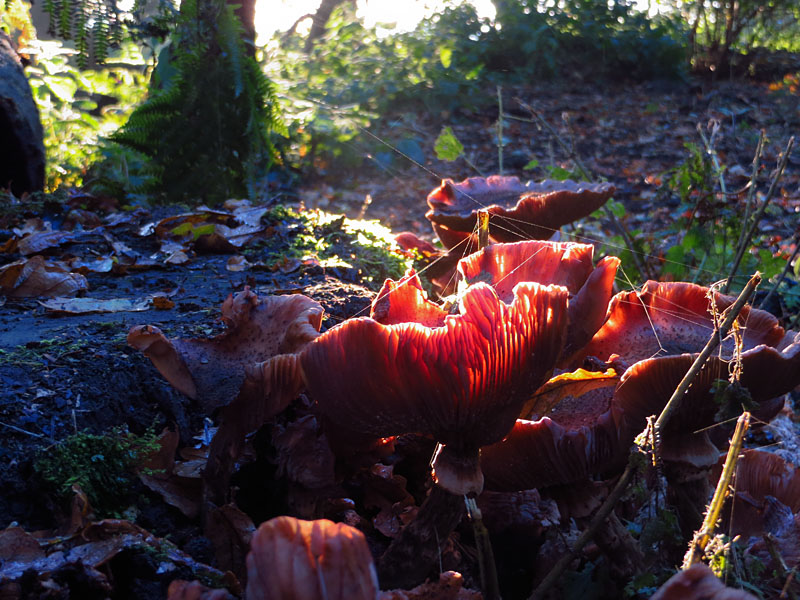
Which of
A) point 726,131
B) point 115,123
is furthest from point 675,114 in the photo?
point 115,123

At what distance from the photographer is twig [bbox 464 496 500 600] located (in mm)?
1425

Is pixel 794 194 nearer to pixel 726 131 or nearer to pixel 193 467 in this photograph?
pixel 726 131

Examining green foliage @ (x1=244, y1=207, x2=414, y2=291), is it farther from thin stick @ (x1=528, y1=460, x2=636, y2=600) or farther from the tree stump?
the tree stump

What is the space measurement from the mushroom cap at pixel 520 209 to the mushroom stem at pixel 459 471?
3.90 feet

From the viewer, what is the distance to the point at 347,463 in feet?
5.32

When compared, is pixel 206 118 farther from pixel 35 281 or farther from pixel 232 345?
pixel 232 345

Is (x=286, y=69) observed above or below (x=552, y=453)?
above

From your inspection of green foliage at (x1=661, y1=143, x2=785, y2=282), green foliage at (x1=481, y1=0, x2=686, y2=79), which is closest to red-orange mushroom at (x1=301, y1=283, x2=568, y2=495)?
green foliage at (x1=661, y1=143, x2=785, y2=282)

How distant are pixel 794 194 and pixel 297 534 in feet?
27.9

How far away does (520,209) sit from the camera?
2.66 metres

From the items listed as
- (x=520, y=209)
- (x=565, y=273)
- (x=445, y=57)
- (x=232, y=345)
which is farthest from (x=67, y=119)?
(x=565, y=273)

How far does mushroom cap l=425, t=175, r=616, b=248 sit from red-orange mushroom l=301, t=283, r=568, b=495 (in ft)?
3.96

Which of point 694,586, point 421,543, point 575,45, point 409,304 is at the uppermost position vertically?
point 575,45

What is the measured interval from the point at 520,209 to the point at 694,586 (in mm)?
1874
